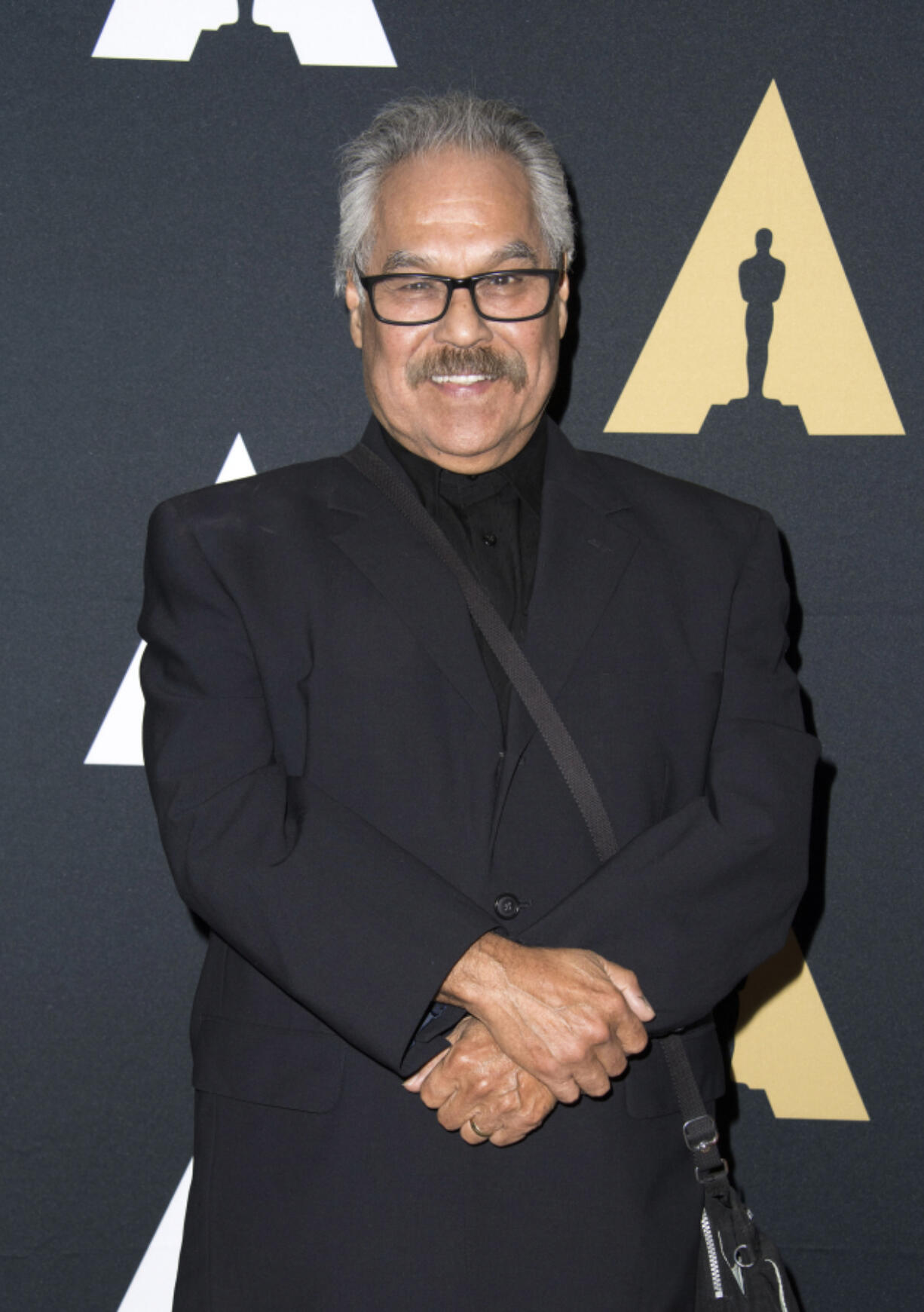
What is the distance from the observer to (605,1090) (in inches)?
52.7

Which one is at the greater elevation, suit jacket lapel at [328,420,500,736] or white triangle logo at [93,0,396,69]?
white triangle logo at [93,0,396,69]

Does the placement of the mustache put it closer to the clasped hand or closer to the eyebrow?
the eyebrow

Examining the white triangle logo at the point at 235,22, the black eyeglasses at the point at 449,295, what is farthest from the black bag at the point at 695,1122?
the white triangle logo at the point at 235,22

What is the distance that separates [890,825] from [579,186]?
126cm

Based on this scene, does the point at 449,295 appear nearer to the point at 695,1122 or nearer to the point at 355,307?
the point at 355,307

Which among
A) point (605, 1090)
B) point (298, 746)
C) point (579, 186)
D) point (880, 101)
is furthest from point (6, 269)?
point (605, 1090)

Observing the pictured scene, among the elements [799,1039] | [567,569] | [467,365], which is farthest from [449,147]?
[799,1039]

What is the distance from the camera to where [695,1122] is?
1428 millimetres

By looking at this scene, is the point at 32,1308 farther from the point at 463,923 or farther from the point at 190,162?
the point at 190,162

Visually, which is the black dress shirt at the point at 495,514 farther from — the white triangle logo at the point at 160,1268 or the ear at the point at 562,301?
the white triangle logo at the point at 160,1268

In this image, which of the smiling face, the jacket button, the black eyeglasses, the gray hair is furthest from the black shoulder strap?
the gray hair

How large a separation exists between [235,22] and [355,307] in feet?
2.71

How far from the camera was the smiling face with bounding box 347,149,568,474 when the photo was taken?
1.56m

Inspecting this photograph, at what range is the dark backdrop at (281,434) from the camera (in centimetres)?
216
